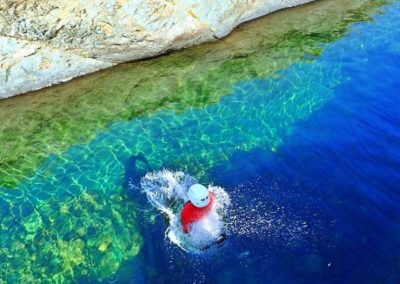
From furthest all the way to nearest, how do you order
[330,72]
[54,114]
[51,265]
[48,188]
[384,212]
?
[330,72] < [54,114] < [48,188] < [384,212] < [51,265]

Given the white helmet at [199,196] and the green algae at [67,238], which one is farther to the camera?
the green algae at [67,238]

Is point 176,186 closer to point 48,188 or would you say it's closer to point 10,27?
point 48,188

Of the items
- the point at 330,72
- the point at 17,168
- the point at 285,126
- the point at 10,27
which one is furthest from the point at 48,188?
the point at 330,72

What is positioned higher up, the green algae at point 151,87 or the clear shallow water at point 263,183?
the green algae at point 151,87

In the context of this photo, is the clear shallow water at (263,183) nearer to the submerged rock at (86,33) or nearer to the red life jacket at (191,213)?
the red life jacket at (191,213)

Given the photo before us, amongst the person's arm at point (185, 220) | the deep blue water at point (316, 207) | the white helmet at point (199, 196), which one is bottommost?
the deep blue water at point (316, 207)

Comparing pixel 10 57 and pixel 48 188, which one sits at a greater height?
pixel 10 57

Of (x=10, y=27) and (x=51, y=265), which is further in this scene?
(x=10, y=27)

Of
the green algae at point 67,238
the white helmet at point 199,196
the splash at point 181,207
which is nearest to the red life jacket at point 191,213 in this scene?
the splash at point 181,207
